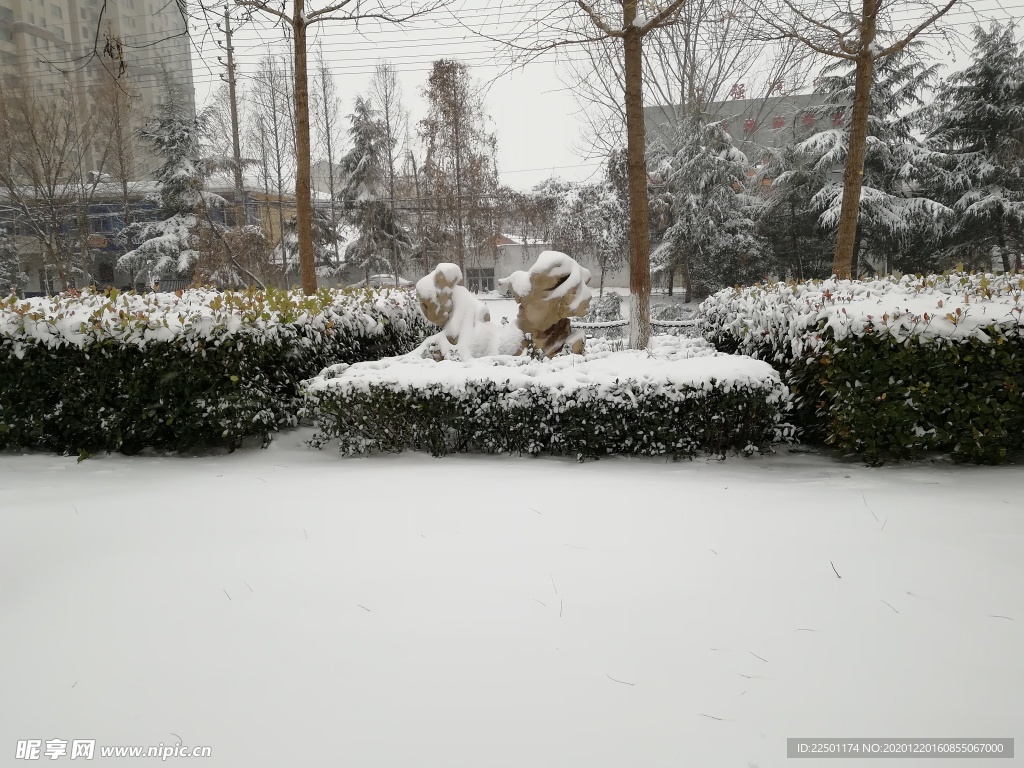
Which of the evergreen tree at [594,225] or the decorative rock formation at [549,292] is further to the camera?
the evergreen tree at [594,225]

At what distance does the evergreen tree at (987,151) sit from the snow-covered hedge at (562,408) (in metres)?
17.2

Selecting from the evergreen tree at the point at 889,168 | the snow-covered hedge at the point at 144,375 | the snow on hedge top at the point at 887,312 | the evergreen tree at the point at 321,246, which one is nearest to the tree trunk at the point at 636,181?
the snow on hedge top at the point at 887,312

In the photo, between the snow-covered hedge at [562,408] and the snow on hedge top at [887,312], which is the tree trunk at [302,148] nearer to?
the snow-covered hedge at [562,408]

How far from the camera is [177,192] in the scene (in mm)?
21750

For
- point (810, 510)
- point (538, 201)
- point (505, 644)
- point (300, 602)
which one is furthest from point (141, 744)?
point (538, 201)

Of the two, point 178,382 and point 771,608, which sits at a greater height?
point 178,382

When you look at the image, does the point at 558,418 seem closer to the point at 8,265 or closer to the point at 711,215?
the point at 711,215

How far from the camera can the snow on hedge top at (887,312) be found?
3914 mm

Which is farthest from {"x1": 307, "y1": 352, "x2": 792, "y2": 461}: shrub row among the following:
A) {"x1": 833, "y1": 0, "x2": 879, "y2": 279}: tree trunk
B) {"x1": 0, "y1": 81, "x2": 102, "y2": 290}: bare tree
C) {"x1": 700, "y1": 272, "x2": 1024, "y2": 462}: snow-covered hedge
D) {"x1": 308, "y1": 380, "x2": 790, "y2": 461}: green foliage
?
{"x1": 0, "y1": 81, "x2": 102, "y2": 290}: bare tree

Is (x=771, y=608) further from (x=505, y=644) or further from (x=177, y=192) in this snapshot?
(x=177, y=192)

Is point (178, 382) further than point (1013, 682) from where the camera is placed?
Yes

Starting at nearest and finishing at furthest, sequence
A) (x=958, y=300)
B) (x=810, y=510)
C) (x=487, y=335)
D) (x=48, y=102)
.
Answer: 1. (x=810, y=510)
2. (x=958, y=300)
3. (x=487, y=335)
4. (x=48, y=102)

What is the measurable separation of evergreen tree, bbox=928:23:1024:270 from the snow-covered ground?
17.7 meters

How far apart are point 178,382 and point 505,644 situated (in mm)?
3867
